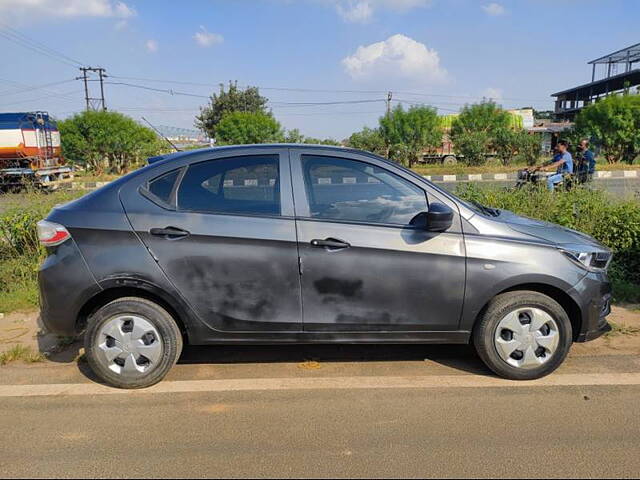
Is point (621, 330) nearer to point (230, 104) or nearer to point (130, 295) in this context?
point (130, 295)

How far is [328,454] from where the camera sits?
2.74 metres

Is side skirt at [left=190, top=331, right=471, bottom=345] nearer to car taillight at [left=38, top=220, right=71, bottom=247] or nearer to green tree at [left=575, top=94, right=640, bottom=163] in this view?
car taillight at [left=38, top=220, right=71, bottom=247]

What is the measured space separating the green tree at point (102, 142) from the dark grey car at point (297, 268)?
71.7ft

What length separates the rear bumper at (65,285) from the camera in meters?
3.39

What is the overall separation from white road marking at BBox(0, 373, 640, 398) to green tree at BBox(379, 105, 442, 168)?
2272 cm

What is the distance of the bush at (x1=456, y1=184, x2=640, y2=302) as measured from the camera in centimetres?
561

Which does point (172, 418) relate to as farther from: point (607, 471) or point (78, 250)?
point (607, 471)

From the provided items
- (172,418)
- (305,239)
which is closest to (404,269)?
(305,239)

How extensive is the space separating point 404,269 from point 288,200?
94cm

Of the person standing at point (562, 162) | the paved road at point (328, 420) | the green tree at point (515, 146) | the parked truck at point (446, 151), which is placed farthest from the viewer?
the parked truck at point (446, 151)

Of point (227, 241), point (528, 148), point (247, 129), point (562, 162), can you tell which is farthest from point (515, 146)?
point (227, 241)

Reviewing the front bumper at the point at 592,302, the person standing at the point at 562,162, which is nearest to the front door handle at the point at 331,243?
the front bumper at the point at 592,302

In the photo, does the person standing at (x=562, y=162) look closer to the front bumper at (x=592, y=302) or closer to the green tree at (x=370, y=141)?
the front bumper at (x=592, y=302)

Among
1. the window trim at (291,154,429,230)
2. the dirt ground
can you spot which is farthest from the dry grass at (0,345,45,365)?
the window trim at (291,154,429,230)
